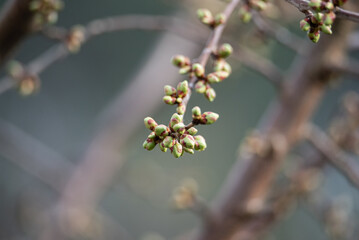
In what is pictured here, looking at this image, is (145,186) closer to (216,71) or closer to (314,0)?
(216,71)

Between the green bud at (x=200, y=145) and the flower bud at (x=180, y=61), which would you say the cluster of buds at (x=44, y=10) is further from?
the green bud at (x=200, y=145)

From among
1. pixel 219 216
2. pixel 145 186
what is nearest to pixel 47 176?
pixel 145 186

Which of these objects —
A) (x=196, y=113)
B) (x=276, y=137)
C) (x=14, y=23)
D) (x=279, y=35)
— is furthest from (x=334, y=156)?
(x=14, y=23)

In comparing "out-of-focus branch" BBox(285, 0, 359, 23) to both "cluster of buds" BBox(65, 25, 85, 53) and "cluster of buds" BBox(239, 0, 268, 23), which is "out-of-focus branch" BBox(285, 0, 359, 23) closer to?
"cluster of buds" BBox(239, 0, 268, 23)

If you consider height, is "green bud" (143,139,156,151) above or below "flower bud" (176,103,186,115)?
below

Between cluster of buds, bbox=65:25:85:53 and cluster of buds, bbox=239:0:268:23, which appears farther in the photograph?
cluster of buds, bbox=65:25:85:53

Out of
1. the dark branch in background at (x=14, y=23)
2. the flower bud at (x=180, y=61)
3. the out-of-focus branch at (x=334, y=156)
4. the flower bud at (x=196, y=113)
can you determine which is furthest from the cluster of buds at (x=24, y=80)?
the out-of-focus branch at (x=334, y=156)

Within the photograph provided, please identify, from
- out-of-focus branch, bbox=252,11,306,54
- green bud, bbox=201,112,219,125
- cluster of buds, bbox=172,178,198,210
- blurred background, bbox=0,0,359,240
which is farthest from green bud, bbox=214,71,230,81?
blurred background, bbox=0,0,359,240
